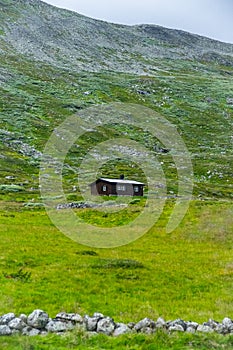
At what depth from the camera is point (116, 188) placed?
81.2 metres

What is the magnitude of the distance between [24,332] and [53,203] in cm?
4885

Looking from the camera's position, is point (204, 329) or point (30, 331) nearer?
point (30, 331)

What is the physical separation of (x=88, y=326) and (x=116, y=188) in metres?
67.2

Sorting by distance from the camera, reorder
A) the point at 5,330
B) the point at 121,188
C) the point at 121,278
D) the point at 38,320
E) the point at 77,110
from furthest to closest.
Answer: the point at 77,110
the point at 121,188
the point at 121,278
the point at 38,320
the point at 5,330

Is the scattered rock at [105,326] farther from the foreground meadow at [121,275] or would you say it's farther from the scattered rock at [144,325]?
the foreground meadow at [121,275]

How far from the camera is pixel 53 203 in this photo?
6197 centimetres

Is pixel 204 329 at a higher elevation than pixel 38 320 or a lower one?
lower

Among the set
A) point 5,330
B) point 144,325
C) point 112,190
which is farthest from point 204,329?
point 112,190

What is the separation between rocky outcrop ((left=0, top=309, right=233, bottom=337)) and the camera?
13.7 metres

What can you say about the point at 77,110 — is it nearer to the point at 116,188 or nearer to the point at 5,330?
the point at 116,188

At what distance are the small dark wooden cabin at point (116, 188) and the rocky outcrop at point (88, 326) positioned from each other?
215ft

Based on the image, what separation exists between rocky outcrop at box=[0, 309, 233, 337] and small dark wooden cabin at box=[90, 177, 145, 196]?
6559cm

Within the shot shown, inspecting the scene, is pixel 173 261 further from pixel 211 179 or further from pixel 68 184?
pixel 211 179

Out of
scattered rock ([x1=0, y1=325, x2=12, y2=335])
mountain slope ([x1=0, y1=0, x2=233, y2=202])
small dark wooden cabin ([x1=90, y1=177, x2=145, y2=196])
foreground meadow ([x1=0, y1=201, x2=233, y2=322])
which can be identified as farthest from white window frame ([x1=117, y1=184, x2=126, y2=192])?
scattered rock ([x1=0, y1=325, x2=12, y2=335])
